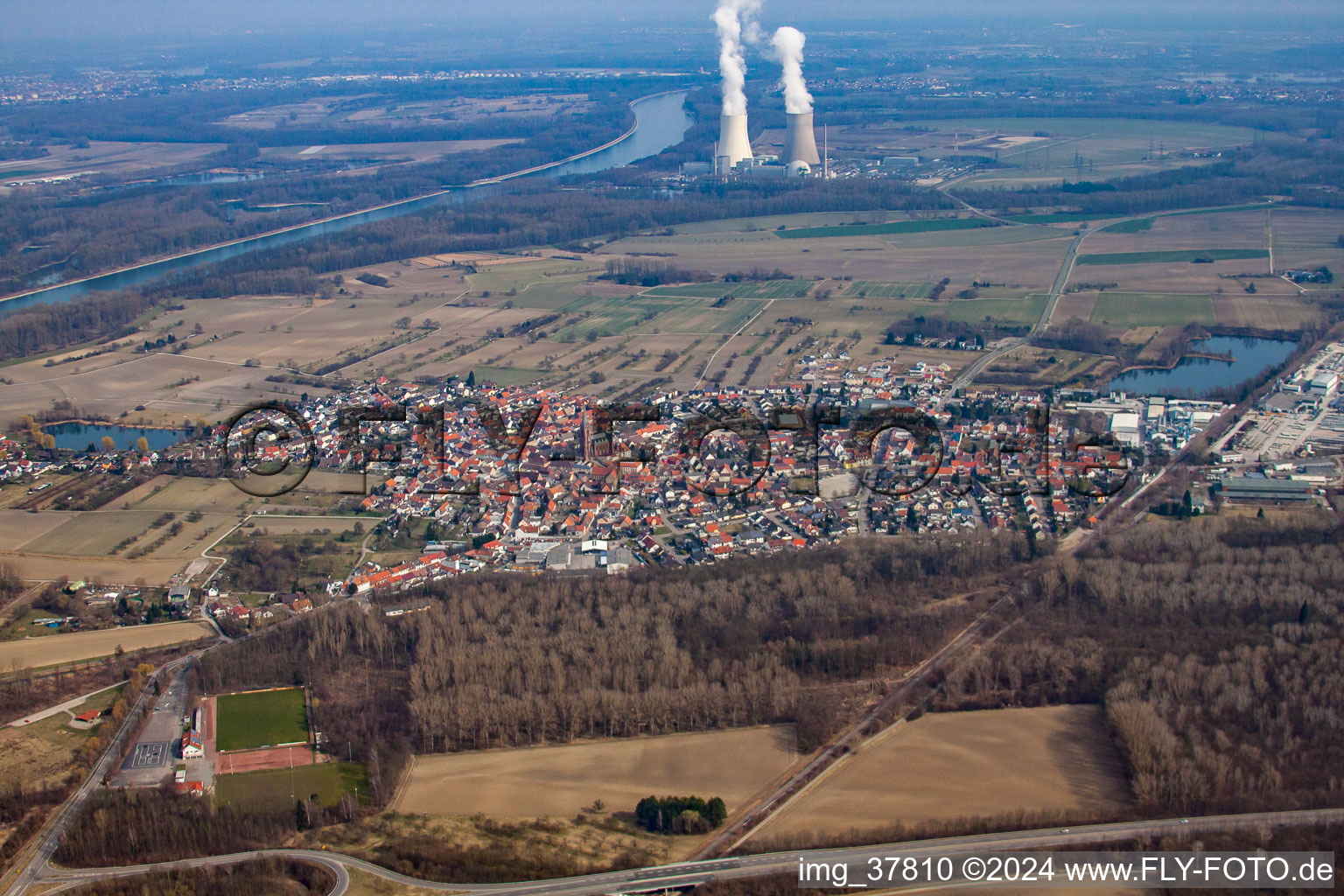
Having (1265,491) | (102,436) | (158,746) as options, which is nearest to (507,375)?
(102,436)

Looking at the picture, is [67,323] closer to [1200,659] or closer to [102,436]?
[102,436]

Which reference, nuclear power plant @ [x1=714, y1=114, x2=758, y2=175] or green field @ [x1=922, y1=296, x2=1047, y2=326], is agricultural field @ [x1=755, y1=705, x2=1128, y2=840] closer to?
green field @ [x1=922, y1=296, x2=1047, y2=326]

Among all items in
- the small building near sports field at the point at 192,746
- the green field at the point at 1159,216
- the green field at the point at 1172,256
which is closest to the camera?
the small building near sports field at the point at 192,746

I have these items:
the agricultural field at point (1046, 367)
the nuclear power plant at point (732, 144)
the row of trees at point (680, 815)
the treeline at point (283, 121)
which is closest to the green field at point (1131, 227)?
the agricultural field at point (1046, 367)

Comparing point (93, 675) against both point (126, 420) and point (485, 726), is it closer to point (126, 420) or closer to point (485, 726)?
point (485, 726)

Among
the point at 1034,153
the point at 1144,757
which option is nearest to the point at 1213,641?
the point at 1144,757

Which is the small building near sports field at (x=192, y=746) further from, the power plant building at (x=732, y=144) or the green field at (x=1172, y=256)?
the power plant building at (x=732, y=144)

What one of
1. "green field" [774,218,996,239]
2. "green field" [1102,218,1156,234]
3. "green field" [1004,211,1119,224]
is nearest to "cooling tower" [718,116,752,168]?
"green field" [774,218,996,239]
